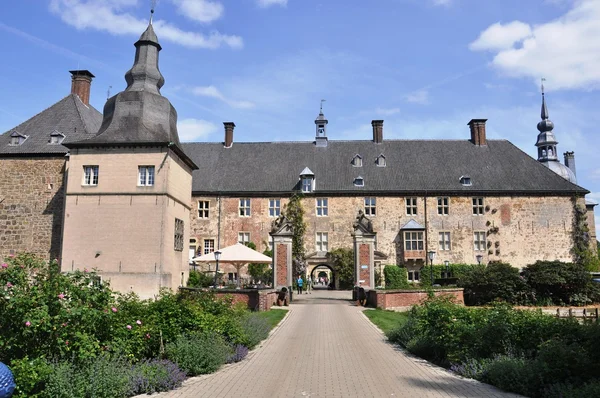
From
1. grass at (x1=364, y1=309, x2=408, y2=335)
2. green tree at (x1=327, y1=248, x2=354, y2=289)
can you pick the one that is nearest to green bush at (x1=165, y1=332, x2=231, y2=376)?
grass at (x1=364, y1=309, x2=408, y2=335)

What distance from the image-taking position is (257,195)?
38.1 m

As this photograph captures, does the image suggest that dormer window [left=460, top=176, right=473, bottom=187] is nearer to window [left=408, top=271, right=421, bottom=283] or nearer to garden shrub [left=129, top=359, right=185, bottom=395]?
window [left=408, top=271, right=421, bottom=283]

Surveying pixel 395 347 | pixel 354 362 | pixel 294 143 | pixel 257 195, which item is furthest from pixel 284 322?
pixel 294 143

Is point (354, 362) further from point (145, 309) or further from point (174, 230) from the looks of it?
point (174, 230)

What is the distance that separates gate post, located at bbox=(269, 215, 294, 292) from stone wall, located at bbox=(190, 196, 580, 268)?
1309 centimetres

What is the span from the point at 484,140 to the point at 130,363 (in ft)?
128

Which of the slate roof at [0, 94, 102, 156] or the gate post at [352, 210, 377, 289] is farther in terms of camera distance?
the slate roof at [0, 94, 102, 156]

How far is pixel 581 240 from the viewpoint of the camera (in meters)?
37.1

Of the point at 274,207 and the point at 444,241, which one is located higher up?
the point at 274,207

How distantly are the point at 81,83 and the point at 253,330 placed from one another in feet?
97.4

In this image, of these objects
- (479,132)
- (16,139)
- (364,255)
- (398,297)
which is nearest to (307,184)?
(364,255)

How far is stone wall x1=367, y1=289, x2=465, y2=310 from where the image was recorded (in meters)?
21.4

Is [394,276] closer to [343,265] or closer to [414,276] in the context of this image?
[414,276]

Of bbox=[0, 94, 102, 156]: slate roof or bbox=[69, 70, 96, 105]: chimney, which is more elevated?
bbox=[69, 70, 96, 105]: chimney
